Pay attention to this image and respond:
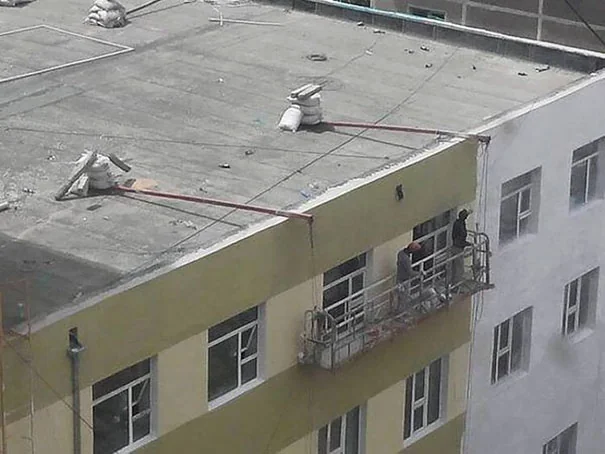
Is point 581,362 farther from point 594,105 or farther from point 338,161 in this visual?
point 338,161

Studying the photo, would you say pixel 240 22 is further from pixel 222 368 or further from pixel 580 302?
pixel 222 368

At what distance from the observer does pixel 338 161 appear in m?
28.2

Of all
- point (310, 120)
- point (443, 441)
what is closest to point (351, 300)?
point (310, 120)

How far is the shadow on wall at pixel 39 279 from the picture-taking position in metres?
21.9

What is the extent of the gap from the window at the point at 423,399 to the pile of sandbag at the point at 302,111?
5.11 meters

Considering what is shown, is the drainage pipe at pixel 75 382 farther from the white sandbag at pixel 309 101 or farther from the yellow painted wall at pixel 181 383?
the white sandbag at pixel 309 101

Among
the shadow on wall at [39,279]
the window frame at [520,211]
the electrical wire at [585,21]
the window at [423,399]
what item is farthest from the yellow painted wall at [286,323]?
the electrical wire at [585,21]

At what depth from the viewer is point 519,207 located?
3127 centimetres

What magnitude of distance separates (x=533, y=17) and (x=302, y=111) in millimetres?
12098

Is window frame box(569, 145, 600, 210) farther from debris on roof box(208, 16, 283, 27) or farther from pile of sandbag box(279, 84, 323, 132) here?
debris on roof box(208, 16, 283, 27)

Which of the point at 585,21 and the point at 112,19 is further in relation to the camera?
the point at 585,21

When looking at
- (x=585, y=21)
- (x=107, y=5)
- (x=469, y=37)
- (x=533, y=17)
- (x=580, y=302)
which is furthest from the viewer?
(x=533, y=17)

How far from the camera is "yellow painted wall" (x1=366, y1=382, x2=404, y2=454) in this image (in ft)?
92.3

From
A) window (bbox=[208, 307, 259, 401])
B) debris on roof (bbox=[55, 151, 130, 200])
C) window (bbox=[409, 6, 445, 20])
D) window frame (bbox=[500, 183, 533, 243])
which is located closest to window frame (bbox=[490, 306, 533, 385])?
window frame (bbox=[500, 183, 533, 243])
